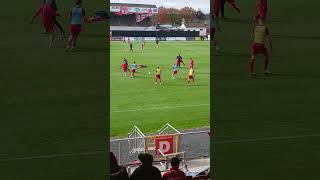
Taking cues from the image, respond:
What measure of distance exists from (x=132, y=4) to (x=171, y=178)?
5.30 ft

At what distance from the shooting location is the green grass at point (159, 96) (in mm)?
8188

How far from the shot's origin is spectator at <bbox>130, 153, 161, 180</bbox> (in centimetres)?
395
